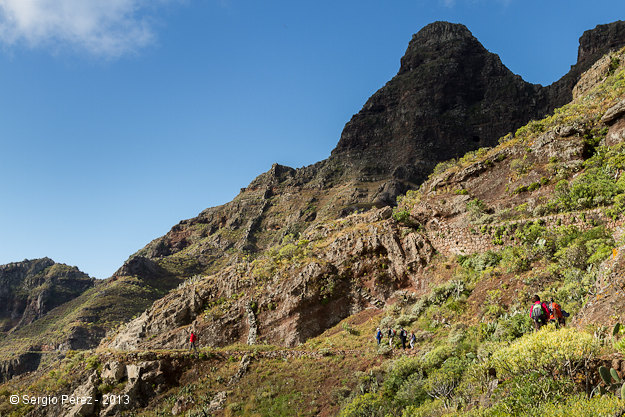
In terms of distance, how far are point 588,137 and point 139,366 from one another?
98.8 feet

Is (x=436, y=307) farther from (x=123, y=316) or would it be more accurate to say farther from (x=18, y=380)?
(x=123, y=316)

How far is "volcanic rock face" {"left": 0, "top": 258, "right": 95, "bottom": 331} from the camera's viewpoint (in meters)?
92.8

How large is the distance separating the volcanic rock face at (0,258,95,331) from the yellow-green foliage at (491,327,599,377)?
107m

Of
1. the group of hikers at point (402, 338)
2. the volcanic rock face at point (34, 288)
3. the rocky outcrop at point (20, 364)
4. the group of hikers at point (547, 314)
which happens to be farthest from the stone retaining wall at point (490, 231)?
the volcanic rock face at point (34, 288)

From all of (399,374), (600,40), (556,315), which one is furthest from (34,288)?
(600,40)

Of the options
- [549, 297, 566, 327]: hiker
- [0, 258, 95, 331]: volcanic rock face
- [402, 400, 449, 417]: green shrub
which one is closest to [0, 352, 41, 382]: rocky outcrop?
[0, 258, 95, 331]: volcanic rock face

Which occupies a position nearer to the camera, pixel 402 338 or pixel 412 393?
pixel 412 393

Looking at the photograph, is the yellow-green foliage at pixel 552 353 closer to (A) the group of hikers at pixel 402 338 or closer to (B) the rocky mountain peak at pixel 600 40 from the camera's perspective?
(A) the group of hikers at pixel 402 338

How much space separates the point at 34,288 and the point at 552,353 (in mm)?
120742

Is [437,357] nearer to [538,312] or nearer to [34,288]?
[538,312]

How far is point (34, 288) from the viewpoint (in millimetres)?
101000

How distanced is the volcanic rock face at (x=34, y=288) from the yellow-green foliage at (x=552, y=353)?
10685 centimetres

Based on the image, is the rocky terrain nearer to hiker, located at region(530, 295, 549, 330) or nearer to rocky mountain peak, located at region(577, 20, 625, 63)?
hiker, located at region(530, 295, 549, 330)

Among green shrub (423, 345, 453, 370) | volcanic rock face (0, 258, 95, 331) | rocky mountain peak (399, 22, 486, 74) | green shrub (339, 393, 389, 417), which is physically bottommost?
green shrub (339, 393, 389, 417)
